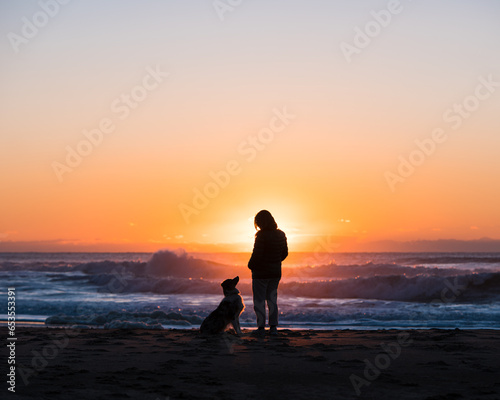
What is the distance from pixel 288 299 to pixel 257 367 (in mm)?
11878

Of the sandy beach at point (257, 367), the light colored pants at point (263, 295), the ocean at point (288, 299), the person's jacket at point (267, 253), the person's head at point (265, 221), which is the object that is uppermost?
the person's head at point (265, 221)

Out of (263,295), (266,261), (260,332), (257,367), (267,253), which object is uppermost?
(267,253)

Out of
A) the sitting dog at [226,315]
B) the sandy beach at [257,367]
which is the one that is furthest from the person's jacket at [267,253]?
the sandy beach at [257,367]

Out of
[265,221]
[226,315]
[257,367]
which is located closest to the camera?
[257,367]

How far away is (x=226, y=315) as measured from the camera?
7.12 m

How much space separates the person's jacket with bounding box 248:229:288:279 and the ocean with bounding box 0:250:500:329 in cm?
254

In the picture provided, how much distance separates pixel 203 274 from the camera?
30234 millimetres

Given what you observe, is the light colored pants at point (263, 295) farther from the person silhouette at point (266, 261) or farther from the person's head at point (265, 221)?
the person's head at point (265, 221)

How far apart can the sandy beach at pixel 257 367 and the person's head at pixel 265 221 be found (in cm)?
153

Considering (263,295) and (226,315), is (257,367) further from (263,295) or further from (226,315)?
(263,295)

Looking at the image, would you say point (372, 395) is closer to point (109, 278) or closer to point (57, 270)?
point (109, 278)

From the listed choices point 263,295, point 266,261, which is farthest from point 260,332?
point 266,261

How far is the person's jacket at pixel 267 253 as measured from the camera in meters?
7.41

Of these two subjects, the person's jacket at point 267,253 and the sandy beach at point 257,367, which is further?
the person's jacket at point 267,253
